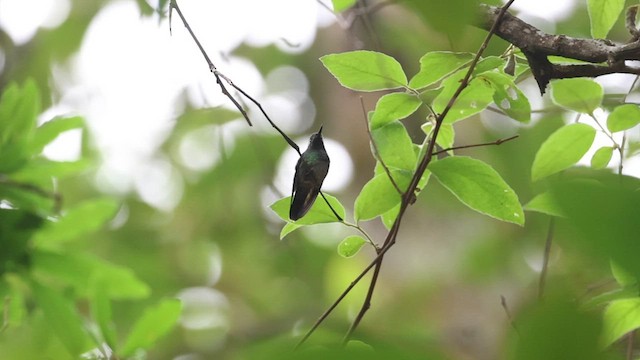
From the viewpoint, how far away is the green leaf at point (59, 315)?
2.29ft

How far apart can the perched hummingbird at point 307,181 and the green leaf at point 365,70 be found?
84mm

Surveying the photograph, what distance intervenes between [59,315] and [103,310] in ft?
0.14

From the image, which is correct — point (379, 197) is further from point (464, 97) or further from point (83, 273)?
point (83, 273)

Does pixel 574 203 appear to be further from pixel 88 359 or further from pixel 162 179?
pixel 162 179

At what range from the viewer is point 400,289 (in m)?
2.15

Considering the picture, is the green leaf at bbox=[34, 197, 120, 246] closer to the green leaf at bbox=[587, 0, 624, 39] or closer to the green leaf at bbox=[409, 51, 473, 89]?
the green leaf at bbox=[409, 51, 473, 89]

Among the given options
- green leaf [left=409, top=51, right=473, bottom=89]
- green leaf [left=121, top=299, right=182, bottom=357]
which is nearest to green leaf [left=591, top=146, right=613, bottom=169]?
green leaf [left=409, top=51, right=473, bottom=89]

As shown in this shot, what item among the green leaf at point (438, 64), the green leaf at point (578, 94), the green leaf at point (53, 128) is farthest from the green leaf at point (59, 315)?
the green leaf at point (578, 94)

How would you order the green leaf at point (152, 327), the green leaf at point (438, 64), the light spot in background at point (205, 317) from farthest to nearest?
the light spot in background at point (205, 317), the green leaf at point (152, 327), the green leaf at point (438, 64)

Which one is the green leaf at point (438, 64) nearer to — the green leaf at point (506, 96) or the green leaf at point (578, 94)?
the green leaf at point (506, 96)

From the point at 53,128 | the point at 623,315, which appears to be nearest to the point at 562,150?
the point at 623,315

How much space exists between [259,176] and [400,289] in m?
0.79

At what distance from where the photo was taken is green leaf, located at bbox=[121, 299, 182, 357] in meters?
0.73

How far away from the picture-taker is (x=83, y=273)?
76 cm
